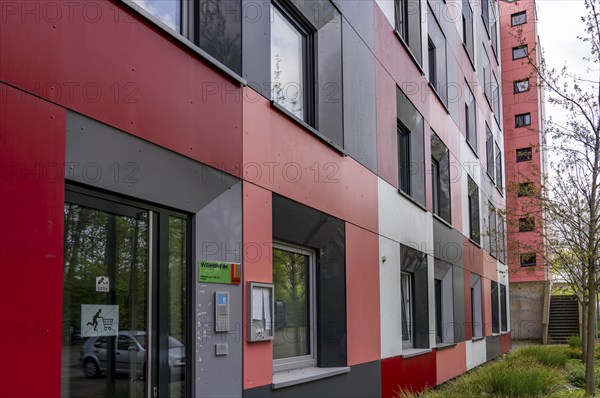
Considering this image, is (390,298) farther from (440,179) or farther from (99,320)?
(99,320)

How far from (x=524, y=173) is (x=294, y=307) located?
2354cm

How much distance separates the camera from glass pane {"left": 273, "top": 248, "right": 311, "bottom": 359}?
297 inches

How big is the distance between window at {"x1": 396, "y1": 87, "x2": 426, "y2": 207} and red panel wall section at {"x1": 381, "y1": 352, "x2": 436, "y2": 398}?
306 centimetres

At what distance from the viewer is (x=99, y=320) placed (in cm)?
465

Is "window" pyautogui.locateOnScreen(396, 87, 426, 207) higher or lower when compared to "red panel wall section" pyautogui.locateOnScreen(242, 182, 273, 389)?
higher

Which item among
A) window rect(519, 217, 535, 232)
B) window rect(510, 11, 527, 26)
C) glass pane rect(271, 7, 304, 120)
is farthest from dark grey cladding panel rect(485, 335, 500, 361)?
window rect(510, 11, 527, 26)

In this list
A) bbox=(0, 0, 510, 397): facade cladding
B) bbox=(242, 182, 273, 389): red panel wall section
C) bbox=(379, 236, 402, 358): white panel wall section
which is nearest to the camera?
bbox=(0, 0, 510, 397): facade cladding

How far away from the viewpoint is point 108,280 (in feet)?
15.7

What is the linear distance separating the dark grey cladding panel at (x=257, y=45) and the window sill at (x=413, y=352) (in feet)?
19.8

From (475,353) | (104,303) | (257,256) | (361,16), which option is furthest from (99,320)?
(475,353)

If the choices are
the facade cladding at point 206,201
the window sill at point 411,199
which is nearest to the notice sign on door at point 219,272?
the facade cladding at point 206,201

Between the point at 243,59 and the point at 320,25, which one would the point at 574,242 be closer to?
the point at 320,25

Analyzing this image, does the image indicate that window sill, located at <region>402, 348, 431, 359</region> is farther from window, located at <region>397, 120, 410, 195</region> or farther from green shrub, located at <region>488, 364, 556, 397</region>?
green shrub, located at <region>488, 364, 556, 397</region>

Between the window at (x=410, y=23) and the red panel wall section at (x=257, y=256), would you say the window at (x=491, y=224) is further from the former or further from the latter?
the red panel wall section at (x=257, y=256)
